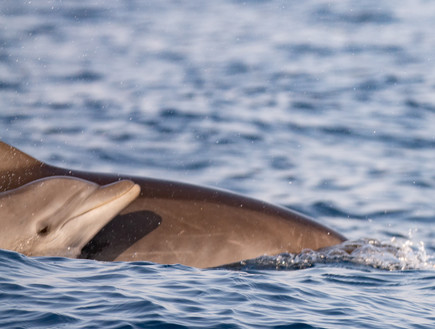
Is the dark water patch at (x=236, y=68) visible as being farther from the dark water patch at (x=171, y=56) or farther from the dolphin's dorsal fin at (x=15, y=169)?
the dolphin's dorsal fin at (x=15, y=169)

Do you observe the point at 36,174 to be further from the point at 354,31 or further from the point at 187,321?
the point at 354,31

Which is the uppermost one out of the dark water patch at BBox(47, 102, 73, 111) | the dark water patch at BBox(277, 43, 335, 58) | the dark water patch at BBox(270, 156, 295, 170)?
the dark water patch at BBox(277, 43, 335, 58)

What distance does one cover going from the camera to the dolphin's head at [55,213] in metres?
9.56

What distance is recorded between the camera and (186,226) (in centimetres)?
1034

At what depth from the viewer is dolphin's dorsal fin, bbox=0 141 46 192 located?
1023 centimetres

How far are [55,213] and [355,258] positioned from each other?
11.8ft

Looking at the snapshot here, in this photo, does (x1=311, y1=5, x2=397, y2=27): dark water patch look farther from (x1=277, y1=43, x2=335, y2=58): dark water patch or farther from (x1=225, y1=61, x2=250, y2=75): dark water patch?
(x1=225, y1=61, x2=250, y2=75): dark water patch

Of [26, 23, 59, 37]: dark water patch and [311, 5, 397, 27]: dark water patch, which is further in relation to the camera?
[26, 23, 59, 37]: dark water patch

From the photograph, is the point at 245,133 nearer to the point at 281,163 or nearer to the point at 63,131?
the point at 281,163

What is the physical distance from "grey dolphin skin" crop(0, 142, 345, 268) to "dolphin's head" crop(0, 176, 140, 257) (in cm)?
32

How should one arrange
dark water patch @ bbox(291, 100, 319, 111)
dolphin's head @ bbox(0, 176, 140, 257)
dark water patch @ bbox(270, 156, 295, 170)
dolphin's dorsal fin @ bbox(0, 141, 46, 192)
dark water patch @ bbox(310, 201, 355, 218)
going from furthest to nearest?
Answer: dark water patch @ bbox(291, 100, 319, 111) → dark water patch @ bbox(270, 156, 295, 170) → dark water patch @ bbox(310, 201, 355, 218) → dolphin's dorsal fin @ bbox(0, 141, 46, 192) → dolphin's head @ bbox(0, 176, 140, 257)

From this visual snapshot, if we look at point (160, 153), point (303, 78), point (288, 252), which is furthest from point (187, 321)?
point (303, 78)

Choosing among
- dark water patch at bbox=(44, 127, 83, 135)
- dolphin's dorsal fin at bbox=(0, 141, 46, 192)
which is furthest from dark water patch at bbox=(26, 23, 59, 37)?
dolphin's dorsal fin at bbox=(0, 141, 46, 192)

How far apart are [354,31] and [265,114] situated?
993cm
